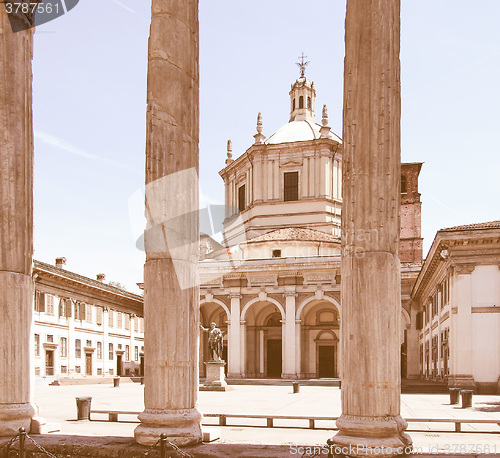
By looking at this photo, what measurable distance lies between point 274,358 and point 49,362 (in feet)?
56.3

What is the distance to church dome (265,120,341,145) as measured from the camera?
55.2 m

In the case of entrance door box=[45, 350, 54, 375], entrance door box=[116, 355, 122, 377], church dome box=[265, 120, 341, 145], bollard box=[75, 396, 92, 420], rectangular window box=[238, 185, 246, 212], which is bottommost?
entrance door box=[116, 355, 122, 377]

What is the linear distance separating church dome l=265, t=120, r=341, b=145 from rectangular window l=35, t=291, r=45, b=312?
21026 millimetres

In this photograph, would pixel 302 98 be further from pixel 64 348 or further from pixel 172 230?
pixel 172 230

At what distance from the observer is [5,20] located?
11.8 meters

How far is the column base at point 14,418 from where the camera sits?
1120 centimetres

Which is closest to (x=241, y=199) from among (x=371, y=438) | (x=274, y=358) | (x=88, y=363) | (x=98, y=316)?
(x=274, y=358)

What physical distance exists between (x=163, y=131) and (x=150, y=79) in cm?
87

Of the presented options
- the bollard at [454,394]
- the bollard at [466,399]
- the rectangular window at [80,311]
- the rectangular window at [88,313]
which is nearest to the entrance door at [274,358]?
the rectangular window at [88,313]

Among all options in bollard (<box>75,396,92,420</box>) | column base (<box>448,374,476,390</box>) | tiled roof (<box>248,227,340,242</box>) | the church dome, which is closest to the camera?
bollard (<box>75,396,92,420</box>)

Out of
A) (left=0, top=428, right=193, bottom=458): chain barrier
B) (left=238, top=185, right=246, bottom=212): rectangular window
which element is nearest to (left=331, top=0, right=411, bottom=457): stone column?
(left=0, top=428, right=193, bottom=458): chain barrier

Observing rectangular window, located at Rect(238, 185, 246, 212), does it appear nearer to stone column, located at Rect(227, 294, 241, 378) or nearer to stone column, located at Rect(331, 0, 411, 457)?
stone column, located at Rect(227, 294, 241, 378)

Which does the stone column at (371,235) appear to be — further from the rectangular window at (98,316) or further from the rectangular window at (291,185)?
the rectangular window at (98,316)

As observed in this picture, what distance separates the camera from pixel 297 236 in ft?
169
